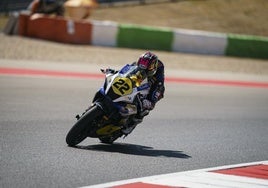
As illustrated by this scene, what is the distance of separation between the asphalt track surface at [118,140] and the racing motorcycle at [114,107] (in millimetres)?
249

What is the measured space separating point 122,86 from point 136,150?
3.27 feet

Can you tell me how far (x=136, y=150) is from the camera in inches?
355

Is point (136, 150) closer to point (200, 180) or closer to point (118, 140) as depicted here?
point (118, 140)

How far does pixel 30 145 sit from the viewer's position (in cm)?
858

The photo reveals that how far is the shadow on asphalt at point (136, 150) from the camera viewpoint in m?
8.79

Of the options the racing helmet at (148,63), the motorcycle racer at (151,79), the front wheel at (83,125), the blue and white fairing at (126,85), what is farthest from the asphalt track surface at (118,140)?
the racing helmet at (148,63)

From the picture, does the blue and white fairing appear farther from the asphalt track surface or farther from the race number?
the asphalt track surface

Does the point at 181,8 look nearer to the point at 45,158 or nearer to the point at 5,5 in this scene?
the point at 5,5

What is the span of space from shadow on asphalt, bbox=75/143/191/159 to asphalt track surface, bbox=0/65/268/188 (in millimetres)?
13

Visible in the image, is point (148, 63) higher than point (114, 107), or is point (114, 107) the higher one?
point (148, 63)

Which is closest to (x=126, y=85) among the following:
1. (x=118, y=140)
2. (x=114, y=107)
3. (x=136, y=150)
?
(x=114, y=107)

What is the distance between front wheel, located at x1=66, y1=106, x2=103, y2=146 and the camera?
842 cm

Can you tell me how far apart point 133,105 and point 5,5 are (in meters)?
21.9

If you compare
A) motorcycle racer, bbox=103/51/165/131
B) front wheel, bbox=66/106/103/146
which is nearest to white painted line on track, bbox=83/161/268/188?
motorcycle racer, bbox=103/51/165/131
